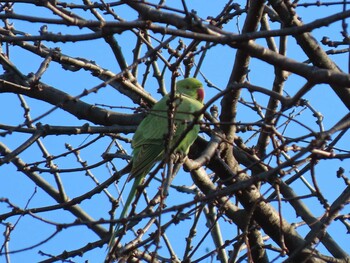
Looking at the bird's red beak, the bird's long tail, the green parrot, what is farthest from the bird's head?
the bird's long tail

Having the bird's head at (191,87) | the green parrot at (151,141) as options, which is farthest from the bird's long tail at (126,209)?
the bird's head at (191,87)

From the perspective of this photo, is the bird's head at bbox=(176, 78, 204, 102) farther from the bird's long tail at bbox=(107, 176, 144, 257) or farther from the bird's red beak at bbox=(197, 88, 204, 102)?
the bird's long tail at bbox=(107, 176, 144, 257)

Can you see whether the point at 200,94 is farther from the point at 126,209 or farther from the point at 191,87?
the point at 126,209

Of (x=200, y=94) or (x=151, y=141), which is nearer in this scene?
(x=151, y=141)

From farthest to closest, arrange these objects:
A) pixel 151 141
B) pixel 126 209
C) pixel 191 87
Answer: pixel 191 87
pixel 151 141
pixel 126 209

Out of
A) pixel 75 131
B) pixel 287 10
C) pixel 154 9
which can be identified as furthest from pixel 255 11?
pixel 75 131

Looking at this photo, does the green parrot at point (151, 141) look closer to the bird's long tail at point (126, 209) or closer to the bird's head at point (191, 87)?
the bird's long tail at point (126, 209)

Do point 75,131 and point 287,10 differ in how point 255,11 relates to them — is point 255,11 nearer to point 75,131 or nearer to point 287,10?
point 287,10

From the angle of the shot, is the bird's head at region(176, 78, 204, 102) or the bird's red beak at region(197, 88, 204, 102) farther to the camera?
the bird's red beak at region(197, 88, 204, 102)

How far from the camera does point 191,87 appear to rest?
22.0 ft

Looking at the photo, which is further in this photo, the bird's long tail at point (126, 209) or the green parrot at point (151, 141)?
the green parrot at point (151, 141)

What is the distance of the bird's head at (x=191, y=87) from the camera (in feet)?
21.8

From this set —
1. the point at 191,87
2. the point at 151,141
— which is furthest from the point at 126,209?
the point at 191,87

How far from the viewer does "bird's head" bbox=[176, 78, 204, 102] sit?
6633 millimetres
